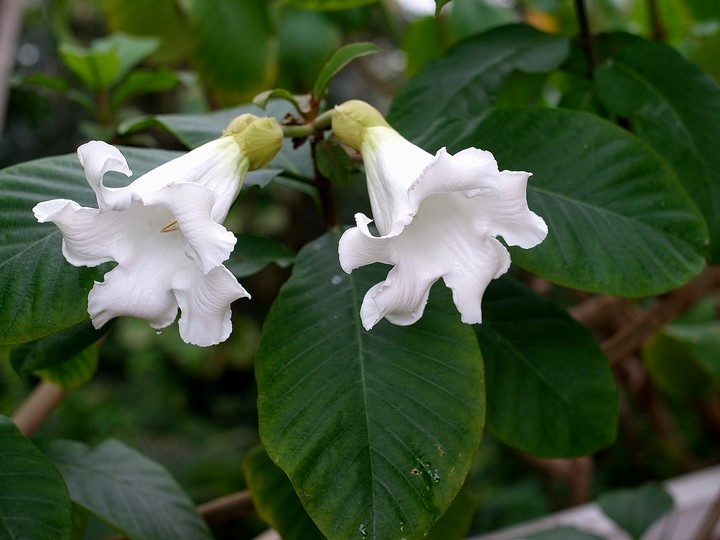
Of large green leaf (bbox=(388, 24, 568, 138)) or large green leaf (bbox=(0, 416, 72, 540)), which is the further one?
large green leaf (bbox=(388, 24, 568, 138))

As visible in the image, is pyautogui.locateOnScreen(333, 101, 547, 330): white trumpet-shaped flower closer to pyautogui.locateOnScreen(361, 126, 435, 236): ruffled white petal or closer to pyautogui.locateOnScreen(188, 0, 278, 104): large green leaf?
pyautogui.locateOnScreen(361, 126, 435, 236): ruffled white petal

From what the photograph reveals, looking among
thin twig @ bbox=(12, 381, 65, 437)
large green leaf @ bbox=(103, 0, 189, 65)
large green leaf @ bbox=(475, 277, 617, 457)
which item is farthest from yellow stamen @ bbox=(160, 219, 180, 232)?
large green leaf @ bbox=(103, 0, 189, 65)

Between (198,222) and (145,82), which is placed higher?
(198,222)

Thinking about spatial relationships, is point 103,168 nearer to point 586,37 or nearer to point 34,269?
point 34,269

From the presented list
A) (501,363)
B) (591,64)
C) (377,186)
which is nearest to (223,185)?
(377,186)

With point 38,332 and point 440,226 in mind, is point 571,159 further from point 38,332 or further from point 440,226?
point 38,332

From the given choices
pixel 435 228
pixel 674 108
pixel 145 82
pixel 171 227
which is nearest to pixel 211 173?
pixel 171 227

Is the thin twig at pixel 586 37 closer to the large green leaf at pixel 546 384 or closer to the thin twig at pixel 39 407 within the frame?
the large green leaf at pixel 546 384
